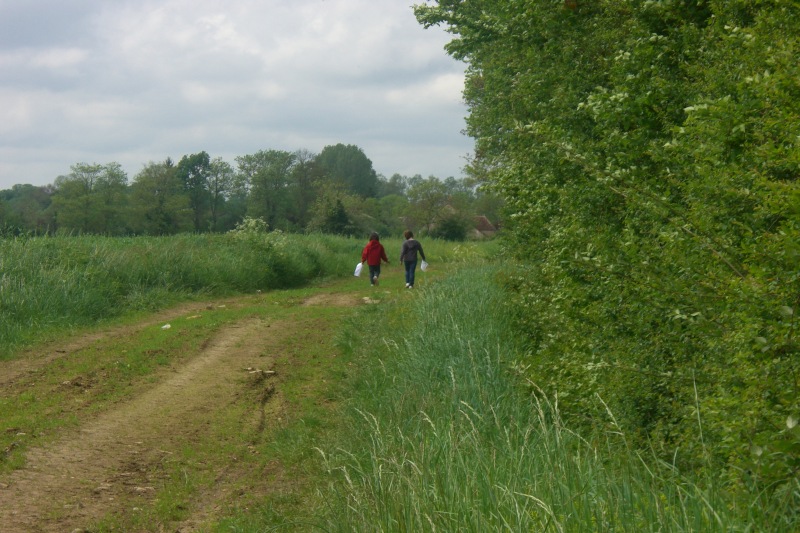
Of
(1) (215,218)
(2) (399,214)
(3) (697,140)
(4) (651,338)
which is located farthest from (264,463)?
(2) (399,214)

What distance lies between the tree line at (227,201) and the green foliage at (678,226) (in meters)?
30.9

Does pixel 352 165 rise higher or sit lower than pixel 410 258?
higher

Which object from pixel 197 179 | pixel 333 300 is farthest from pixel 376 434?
pixel 197 179

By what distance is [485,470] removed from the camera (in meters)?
4.53

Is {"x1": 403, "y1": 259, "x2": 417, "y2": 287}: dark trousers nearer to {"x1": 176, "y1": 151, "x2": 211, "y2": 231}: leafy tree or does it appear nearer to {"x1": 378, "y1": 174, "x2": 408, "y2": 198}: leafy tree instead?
{"x1": 176, "y1": 151, "x2": 211, "y2": 231}: leafy tree

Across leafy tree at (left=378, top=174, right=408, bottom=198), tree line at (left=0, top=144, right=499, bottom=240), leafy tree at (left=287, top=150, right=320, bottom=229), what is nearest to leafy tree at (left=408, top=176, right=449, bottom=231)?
tree line at (left=0, top=144, right=499, bottom=240)

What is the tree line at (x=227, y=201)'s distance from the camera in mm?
49328

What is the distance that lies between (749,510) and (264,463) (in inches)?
198

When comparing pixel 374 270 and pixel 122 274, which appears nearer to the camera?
pixel 122 274

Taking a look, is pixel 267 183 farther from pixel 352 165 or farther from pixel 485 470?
pixel 485 470

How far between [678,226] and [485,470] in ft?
6.28

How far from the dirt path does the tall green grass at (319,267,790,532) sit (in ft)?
5.14

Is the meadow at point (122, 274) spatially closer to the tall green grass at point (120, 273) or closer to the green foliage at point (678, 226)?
the tall green grass at point (120, 273)

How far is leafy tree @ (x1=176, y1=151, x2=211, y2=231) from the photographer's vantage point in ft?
191
